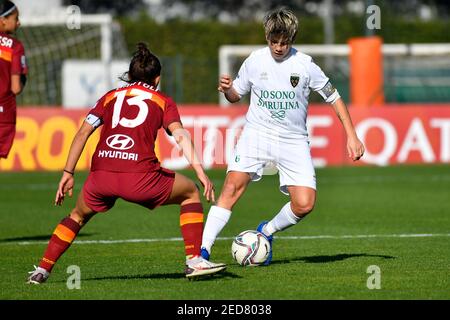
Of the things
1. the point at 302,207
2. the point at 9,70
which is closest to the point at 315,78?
the point at 302,207

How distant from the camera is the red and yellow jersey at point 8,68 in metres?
11.9

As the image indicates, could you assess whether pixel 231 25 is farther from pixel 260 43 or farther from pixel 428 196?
pixel 428 196

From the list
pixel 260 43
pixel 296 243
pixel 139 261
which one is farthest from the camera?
pixel 260 43

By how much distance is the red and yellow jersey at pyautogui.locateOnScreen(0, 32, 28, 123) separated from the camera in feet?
39.0

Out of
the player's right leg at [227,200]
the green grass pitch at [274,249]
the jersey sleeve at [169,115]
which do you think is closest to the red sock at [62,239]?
the green grass pitch at [274,249]

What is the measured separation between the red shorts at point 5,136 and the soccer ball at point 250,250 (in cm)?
327

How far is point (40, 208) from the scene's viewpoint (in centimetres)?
1684

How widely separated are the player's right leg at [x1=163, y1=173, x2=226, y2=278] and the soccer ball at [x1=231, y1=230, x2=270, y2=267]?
1.15m

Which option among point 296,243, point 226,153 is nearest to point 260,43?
point 226,153

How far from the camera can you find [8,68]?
12141 millimetres

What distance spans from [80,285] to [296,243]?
12.6ft

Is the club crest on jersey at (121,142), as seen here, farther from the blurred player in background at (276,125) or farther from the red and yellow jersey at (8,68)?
the red and yellow jersey at (8,68)

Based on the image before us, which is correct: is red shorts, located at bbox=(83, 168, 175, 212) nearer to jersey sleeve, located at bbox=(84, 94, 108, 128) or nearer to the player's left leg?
jersey sleeve, located at bbox=(84, 94, 108, 128)

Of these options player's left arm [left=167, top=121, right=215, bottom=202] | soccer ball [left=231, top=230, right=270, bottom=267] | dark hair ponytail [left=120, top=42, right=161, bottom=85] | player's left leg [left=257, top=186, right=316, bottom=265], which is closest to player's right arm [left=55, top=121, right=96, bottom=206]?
dark hair ponytail [left=120, top=42, right=161, bottom=85]
